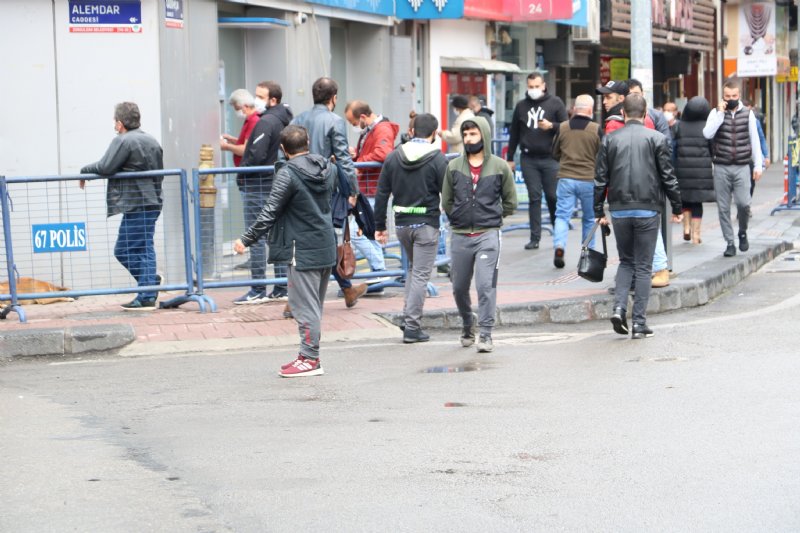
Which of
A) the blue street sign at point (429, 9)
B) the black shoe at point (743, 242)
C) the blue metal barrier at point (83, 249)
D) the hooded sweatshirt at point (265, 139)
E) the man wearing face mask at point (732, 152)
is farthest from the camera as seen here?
the blue street sign at point (429, 9)

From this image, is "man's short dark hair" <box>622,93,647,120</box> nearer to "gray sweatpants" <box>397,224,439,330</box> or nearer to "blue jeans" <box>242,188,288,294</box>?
"gray sweatpants" <box>397,224,439,330</box>

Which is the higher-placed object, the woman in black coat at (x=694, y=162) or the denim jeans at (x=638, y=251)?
the woman in black coat at (x=694, y=162)

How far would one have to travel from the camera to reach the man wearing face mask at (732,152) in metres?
14.8

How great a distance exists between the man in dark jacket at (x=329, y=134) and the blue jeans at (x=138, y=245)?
149 cm

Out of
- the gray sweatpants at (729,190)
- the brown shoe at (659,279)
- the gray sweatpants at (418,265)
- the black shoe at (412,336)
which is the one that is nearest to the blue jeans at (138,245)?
the gray sweatpants at (418,265)

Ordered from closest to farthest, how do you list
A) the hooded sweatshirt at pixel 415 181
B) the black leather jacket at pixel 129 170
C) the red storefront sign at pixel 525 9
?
the hooded sweatshirt at pixel 415 181 → the black leather jacket at pixel 129 170 → the red storefront sign at pixel 525 9

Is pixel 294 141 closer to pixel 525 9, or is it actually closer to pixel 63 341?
pixel 63 341

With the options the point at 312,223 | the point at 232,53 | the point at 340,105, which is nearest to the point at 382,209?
the point at 312,223

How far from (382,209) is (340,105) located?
9.72 metres

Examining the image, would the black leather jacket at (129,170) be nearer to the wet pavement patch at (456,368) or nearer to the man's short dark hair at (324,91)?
the man's short dark hair at (324,91)

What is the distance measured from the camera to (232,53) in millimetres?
17031

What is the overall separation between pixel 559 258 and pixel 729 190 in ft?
7.25

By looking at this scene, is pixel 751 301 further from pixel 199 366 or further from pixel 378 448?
pixel 378 448

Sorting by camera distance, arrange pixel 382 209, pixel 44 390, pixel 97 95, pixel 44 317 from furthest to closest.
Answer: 1. pixel 97 95
2. pixel 44 317
3. pixel 382 209
4. pixel 44 390
